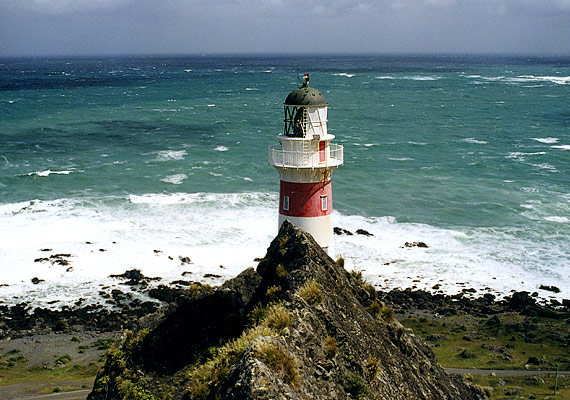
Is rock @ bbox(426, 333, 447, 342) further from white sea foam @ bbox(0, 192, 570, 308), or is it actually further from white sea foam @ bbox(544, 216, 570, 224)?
white sea foam @ bbox(544, 216, 570, 224)

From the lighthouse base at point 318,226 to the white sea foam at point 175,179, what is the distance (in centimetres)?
3813

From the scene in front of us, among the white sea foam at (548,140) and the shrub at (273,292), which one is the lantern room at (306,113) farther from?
the white sea foam at (548,140)

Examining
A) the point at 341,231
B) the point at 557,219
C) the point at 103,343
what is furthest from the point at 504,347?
the point at 557,219

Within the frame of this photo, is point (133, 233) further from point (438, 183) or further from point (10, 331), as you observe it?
point (438, 183)

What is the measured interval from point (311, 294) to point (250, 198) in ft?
136

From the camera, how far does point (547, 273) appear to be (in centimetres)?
3778

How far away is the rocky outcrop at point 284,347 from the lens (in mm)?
7988

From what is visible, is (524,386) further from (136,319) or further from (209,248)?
(209,248)

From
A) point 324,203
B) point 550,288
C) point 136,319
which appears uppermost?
point 324,203

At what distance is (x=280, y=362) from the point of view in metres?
7.79

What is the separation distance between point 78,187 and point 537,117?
243 ft

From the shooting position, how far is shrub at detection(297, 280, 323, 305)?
9758mm

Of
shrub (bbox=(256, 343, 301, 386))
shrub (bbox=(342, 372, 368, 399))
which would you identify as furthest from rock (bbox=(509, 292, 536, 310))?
shrub (bbox=(256, 343, 301, 386))

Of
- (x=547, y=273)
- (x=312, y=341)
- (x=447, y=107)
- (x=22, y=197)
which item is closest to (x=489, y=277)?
(x=547, y=273)
